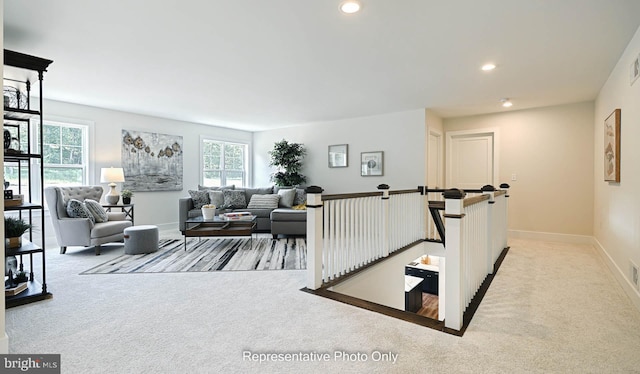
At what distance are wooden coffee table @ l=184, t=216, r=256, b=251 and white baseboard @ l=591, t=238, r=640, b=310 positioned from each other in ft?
13.5

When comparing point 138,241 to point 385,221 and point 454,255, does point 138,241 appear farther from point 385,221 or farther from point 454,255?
point 454,255

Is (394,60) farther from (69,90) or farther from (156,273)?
(69,90)

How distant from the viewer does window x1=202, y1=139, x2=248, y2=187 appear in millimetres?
7211

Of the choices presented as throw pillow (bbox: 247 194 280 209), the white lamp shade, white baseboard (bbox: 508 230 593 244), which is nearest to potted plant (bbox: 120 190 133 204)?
the white lamp shade

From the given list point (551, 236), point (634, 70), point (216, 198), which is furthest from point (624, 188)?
point (216, 198)

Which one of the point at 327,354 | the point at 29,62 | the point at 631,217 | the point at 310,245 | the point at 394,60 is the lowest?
the point at 327,354

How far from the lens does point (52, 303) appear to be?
262 cm

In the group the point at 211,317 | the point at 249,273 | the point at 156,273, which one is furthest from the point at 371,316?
the point at 156,273

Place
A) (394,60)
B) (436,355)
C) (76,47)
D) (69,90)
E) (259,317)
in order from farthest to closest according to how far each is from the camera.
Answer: (69,90)
(394,60)
(76,47)
(259,317)
(436,355)

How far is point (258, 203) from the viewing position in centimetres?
615

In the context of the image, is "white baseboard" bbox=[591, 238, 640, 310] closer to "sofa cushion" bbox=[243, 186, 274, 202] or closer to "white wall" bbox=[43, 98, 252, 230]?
"sofa cushion" bbox=[243, 186, 274, 202]

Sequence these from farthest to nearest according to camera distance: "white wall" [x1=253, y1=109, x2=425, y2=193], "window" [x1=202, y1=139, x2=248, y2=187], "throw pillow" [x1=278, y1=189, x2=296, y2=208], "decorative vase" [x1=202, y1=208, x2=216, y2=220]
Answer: "window" [x1=202, y1=139, x2=248, y2=187]
"throw pillow" [x1=278, y1=189, x2=296, y2=208]
"white wall" [x1=253, y1=109, x2=425, y2=193]
"decorative vase" [x1=202, y1=208, x2=216, y2=220]

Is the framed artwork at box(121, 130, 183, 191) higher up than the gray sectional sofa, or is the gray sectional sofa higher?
the framed artwork at box(121, 130, 183, 191)

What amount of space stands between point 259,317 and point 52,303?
1.82 m
